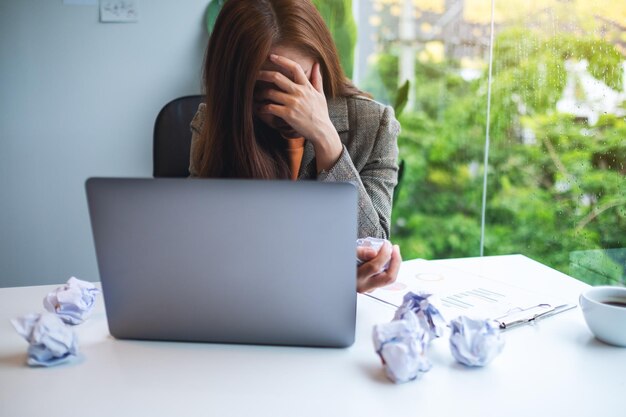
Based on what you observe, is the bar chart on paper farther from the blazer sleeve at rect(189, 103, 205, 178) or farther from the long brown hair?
the blazer sleeve at rect(189, 103, 205, 178)

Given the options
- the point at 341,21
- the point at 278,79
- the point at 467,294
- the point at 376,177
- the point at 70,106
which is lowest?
the point at 467,294

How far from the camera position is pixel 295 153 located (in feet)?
4.67

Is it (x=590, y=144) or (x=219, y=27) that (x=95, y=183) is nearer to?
(x=219, y=27)

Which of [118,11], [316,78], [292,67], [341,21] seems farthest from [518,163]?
[118,11]

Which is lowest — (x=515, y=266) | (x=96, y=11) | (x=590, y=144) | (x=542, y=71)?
(x=515, y=266)

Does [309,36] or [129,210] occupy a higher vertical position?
[309,36]

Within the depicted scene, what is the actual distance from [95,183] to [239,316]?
→ 0.80ft

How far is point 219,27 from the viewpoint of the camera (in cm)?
123

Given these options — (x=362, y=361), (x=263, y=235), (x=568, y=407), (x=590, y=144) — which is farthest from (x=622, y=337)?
(x=590, y=144)

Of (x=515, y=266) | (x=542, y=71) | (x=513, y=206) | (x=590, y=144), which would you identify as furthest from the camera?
Answer: (x=513, y=206)

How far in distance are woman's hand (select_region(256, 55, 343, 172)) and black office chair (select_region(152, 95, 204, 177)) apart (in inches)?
15.5

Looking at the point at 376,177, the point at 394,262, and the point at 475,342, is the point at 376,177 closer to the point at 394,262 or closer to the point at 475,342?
the point at 394,262

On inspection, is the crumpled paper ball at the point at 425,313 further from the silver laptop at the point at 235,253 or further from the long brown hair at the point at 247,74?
the long brown hair at the point at 247,74

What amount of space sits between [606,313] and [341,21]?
1.68 meters
